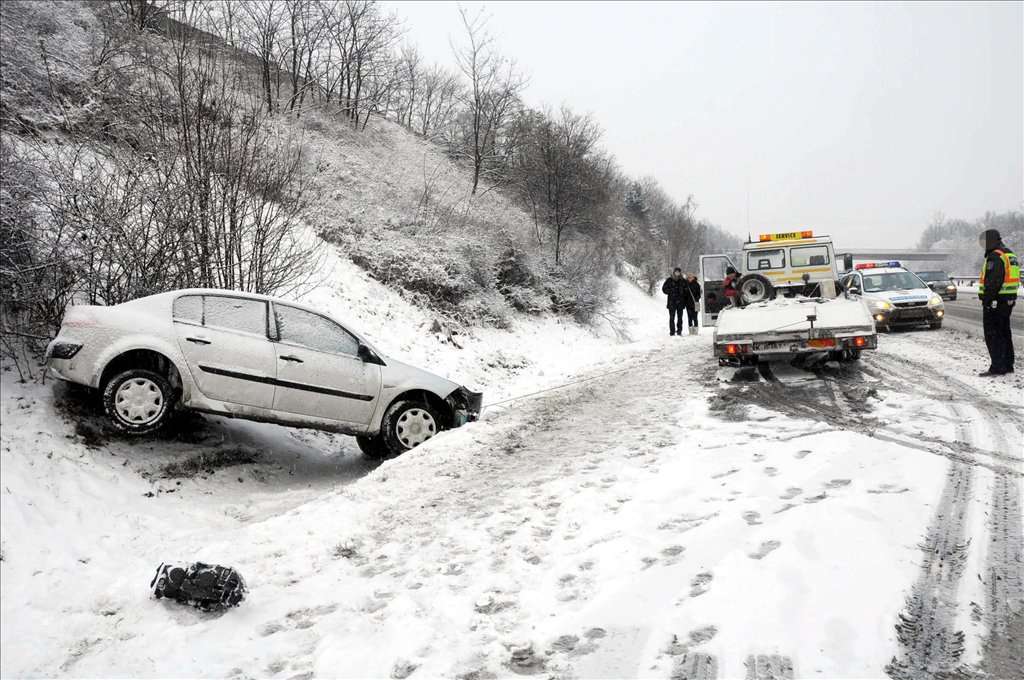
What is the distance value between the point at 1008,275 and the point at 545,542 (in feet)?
25.4

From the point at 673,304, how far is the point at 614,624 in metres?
Result: 15.0

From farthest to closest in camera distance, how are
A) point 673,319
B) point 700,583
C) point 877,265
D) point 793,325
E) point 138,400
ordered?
point 673,319 → point 877,265 → point 793,325 → point 138,400 → point 700,583

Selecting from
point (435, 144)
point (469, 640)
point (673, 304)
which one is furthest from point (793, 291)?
point (435, 144)

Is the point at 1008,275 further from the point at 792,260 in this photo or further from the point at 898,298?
the point at 898,298

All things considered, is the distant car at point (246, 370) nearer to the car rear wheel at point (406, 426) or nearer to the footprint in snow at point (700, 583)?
the car rear wheel at point (406, 426)

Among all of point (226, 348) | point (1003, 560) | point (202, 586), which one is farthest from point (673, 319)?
point (202, 586)

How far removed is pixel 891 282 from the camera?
15.3 meters

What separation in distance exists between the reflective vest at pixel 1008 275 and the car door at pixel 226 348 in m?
8.82

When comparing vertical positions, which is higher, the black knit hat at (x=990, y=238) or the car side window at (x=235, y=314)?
the black knit hat at (x=990, y=238)

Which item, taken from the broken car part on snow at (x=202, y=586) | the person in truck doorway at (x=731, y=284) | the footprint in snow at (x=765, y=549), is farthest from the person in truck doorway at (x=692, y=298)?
the broken car part on snow at (x=202, y=586)

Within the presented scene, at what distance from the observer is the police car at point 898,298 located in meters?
14.3

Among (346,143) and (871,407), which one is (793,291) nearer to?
(871,407)

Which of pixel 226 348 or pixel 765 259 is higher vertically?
pixel 765 259

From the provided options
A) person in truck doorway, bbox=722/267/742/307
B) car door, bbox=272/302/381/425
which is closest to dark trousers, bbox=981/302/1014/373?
person in truck doorway, bbox=722/267/742/307
